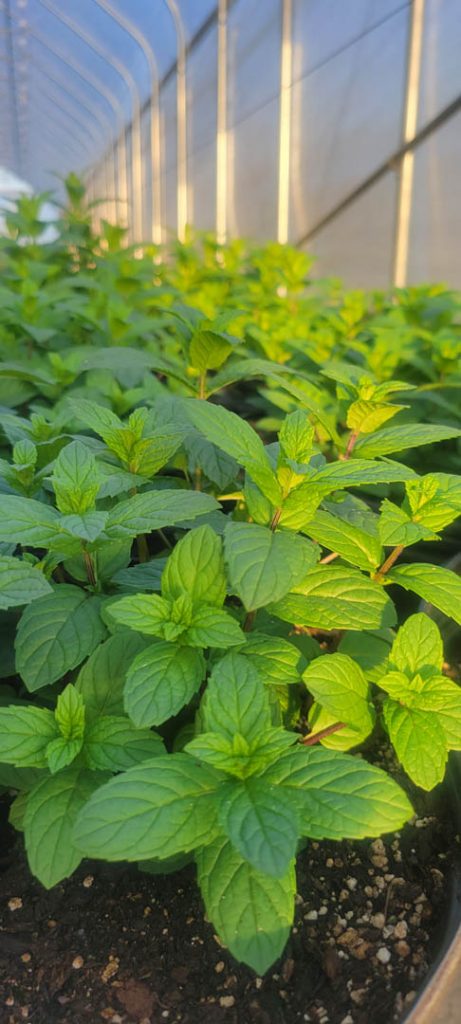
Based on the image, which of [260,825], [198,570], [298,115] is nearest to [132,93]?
[298,115]

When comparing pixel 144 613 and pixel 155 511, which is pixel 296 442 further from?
pixel 144 613

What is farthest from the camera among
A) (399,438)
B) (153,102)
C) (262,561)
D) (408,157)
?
(153,102)

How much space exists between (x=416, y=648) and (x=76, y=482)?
22.9 inches

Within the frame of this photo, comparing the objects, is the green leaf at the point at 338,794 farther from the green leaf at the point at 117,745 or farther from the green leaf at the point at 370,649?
the green leaf at the point at 370,649

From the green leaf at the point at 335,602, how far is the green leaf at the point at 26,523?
1.14 ft

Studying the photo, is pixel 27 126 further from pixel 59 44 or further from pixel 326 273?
pixel 326 273

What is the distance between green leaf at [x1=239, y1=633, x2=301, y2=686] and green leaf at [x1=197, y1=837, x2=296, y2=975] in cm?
23

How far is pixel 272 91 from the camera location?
332 inches

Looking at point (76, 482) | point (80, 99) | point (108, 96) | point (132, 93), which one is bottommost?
point (76, 482)

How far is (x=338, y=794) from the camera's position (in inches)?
37.0

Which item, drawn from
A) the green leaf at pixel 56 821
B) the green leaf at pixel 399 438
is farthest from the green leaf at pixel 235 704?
the green leaf at pixel 399 438

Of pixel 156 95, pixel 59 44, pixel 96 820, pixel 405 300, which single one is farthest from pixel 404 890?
pixel 59 44

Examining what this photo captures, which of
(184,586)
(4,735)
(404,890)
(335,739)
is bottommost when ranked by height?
(404,890)

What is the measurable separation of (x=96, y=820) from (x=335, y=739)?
20.6 inches
